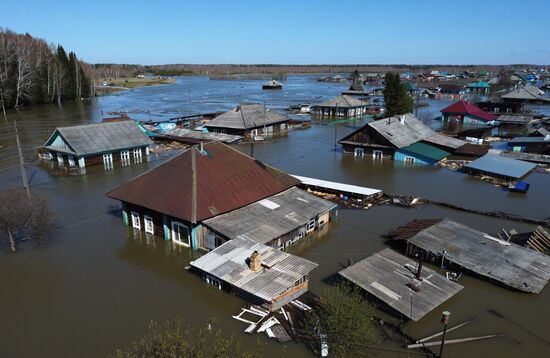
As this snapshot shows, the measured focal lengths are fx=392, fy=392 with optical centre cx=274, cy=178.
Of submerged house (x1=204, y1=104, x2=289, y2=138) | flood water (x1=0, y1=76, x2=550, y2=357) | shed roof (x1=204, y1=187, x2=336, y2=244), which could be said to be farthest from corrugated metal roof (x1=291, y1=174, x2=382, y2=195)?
submerged house (x1=204, y1=104, x2=289, y2=138)

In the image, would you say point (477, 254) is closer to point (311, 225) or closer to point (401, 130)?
point (311, 225)

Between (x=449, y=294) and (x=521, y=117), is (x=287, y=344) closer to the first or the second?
(x=449, y=294)

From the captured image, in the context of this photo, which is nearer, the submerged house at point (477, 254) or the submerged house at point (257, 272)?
the submerged house at point (257, 272)

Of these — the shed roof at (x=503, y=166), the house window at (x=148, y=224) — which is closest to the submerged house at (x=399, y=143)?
the shed roof at (x=503, y=166)

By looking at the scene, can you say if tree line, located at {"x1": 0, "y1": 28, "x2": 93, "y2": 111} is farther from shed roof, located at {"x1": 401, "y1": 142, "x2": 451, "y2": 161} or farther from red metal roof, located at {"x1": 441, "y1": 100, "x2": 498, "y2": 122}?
red metal roof, located at {"x1": 441, "y1": 100, "x2": 498, "y2": 122}

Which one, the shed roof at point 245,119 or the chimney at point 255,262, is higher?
the shed roof at point 245,119

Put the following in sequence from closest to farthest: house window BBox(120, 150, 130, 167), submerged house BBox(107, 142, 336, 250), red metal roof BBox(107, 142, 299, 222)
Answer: submerged house BBox(107, 142, 336, 250) < red metal roof BBox(107, 142, 299, 222) < house window BBox(120, 150, 130, 167)

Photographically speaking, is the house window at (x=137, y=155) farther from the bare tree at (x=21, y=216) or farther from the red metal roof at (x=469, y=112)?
the red metal roof at (x=469, y=112)
